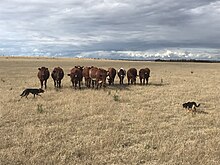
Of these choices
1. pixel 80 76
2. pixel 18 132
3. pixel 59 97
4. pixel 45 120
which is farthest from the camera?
pixel 80 76

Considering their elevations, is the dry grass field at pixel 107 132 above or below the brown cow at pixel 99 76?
below

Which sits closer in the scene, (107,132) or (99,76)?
(107,132)

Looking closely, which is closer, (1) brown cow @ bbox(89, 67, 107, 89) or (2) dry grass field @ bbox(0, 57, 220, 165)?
(2) dry grass field @ bbox(0, 57, 220, 165)

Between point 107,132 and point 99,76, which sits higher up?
point 99,76

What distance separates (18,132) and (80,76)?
34.7 feet

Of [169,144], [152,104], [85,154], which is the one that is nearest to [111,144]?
[85,154]

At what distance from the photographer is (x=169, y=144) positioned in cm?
765

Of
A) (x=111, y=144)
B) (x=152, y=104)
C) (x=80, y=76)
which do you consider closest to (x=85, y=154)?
(x=111, y=144)

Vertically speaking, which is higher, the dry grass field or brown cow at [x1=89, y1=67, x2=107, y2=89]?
brown cow at [x1=89, y1=67, x2=107, y2=89]

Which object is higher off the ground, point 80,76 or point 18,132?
point 80,76

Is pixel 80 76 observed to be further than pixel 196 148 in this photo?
Yes

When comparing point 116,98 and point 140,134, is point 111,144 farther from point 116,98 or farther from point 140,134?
point 116,98

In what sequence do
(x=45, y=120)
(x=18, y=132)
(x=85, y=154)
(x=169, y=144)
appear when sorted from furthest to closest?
(x=45, y=120) → (x=18, y=132) → (x=169, y=144) → (x=85, y=154)

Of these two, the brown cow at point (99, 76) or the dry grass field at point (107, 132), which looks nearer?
the dry grass field at point (107, 132)
